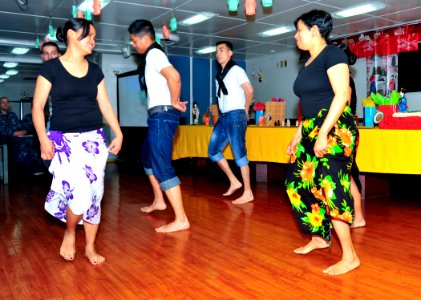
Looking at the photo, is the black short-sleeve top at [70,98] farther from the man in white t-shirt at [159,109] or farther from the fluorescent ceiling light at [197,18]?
the fluorescent ceiling light at [197,18]

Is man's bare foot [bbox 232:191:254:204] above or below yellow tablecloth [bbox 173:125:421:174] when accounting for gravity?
below

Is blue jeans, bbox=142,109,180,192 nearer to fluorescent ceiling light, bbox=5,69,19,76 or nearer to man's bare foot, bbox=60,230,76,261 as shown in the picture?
man's bare foot, bbox=60,230,76,261

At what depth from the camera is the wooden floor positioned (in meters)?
1.70

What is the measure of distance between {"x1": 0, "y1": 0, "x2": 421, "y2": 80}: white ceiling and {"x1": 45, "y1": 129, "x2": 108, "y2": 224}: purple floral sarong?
12.1ft

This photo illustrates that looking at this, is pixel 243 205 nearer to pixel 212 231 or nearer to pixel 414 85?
pixel 212 231

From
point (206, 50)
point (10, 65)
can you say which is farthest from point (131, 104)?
point (10, 65)

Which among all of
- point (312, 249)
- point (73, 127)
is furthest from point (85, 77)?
point (312, 249)

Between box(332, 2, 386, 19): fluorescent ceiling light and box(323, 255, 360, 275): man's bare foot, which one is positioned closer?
box(323, 255, 360, 275): man's bare foot

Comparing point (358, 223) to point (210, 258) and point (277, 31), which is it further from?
point (277, 31)

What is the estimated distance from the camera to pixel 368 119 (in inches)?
142

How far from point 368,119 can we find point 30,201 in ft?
10.7

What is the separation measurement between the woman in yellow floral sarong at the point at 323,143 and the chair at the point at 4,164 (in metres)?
4.25

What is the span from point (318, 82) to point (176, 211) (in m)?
1.30

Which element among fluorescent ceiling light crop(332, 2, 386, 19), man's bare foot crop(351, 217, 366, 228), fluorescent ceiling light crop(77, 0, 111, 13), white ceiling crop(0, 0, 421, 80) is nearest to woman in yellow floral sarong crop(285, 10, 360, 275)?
man's bare foot crop(351, 217, 366, 228)
